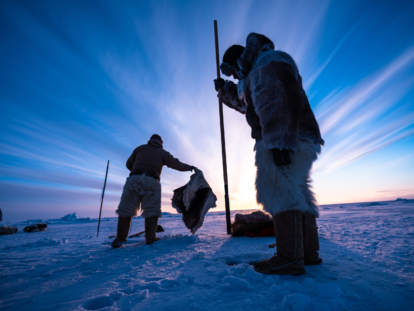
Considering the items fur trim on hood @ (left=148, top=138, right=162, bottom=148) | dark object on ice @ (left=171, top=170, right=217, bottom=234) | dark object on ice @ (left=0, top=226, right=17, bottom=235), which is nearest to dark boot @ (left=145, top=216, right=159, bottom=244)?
dark object on ice @ (left=171, top=170, right=217, bottom=234)

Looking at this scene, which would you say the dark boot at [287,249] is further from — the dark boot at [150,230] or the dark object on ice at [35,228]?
the dark object on ice at [35,228]

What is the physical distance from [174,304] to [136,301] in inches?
9.8

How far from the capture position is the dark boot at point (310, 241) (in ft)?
5.57

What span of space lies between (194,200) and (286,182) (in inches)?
99.3

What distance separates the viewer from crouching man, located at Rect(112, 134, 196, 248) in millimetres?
3315

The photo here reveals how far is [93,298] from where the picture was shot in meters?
1.06

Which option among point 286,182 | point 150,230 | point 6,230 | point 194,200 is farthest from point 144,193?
point 6,230

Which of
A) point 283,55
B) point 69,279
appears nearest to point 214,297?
point 69,279

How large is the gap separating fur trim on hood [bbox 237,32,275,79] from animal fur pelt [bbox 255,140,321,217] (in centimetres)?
103

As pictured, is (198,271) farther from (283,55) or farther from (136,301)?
(283,55)

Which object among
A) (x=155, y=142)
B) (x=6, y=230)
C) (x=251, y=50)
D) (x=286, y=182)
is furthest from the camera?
(x=6, y=230)

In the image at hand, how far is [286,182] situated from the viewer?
5.30 feet

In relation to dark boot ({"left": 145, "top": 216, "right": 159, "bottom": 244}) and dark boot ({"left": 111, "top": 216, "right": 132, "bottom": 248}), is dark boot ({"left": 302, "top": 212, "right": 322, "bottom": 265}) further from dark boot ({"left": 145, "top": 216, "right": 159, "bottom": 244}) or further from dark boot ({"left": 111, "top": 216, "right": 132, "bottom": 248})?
dark boot ({"left": 111, "top": 216, "right": 132, "bottom": 248})

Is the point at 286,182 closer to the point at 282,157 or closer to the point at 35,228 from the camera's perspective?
the point at 282,157
